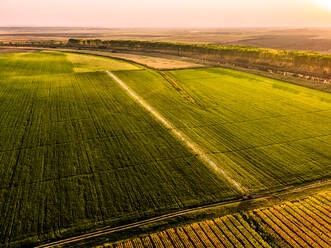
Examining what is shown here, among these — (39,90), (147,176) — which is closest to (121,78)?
(39,90)

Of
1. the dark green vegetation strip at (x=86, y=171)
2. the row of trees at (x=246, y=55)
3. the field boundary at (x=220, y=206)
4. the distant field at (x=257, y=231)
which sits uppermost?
the row of trees at (x=246, y=55)

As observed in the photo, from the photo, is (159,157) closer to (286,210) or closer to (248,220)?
(248,220)

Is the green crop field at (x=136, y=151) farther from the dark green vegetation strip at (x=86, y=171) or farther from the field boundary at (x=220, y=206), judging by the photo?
the field boundary at (x=220, y=206)

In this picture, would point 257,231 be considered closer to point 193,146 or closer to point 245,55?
point 193,146

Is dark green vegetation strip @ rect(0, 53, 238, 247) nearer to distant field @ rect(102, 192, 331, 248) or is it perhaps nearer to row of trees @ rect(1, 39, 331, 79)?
distant field @ rect(102, 192, 331, 248)

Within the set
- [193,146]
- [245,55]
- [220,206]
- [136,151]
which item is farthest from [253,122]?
[245,55]

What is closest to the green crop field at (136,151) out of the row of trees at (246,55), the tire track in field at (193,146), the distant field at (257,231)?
the tire track in field at (193,146)
